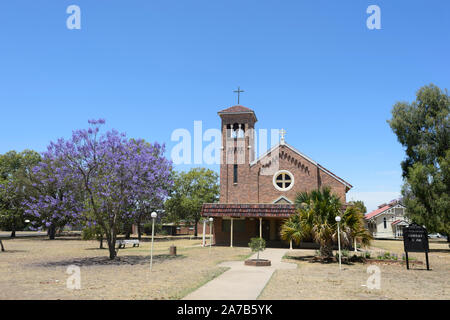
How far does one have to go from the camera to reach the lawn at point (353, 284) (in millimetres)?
9977

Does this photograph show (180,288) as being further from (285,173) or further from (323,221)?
(285,173)

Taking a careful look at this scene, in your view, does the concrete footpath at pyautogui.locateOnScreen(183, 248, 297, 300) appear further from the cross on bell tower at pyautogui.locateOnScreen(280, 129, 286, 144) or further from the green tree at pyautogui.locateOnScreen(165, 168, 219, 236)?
the green tree at pyautogui.locateOnScreen(165, 168, 219, 236)

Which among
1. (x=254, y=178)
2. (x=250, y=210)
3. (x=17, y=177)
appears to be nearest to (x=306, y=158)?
(x=254, y=178)

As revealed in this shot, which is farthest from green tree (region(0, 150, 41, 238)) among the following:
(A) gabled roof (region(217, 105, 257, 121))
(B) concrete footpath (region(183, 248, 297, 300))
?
(B) concrete footpath (region(183, 248, 297, 300))

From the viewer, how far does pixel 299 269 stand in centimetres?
1593

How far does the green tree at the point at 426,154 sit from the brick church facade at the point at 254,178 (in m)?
6.14

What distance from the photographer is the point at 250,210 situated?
29781 millimetres

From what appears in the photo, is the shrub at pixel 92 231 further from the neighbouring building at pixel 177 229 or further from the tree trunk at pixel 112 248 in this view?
the neighbouring building at pixel 177 229

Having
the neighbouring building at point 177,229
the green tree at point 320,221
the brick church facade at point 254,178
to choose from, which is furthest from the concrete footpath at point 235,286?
the neighbouring building at point 177,229

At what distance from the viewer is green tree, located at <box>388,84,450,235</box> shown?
2890 centimetres

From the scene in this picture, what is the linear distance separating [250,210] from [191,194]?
75.7 ft

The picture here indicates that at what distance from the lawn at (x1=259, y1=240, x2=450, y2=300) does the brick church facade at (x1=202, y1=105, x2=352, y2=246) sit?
16.1m

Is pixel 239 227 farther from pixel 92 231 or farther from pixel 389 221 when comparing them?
pixel 389 221
